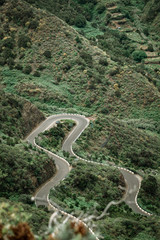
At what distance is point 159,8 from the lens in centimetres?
13025

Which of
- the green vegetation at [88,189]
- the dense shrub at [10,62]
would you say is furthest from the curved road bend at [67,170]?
the dense shrub at [10,62]

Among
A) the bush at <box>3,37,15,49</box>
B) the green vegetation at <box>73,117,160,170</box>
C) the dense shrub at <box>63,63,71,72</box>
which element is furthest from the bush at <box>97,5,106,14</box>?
the green vegetation at <box>73,117,160,170</box>

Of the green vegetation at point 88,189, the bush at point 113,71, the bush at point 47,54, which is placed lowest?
the green vegetation at point 88,189

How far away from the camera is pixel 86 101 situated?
75.1 meters

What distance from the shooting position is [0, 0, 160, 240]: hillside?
32.7 metres

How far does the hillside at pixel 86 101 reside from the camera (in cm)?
3272

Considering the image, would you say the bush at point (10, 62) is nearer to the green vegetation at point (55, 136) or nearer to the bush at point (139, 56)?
the green vegetation at point (55, 136)

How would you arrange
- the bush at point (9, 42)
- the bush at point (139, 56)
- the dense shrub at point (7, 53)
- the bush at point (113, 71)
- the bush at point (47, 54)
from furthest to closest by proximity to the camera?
the bush at point (139, 56) < the bush at point (47, 54) < the bush at point (113, 71) < the bush at point (9, 42) < the dense shrub at point (7, 53)

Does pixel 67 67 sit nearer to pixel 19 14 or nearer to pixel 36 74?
pixel 36 74

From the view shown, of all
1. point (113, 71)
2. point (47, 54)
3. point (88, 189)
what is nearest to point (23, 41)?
point (47, 54)

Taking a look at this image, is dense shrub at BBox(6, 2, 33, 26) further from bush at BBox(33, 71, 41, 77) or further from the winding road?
the winding road

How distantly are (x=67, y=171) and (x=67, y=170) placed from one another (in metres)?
0.29

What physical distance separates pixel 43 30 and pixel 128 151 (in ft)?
137

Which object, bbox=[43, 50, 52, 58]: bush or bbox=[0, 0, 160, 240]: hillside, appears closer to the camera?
bbox=[0, 0, 160, 240]: hillside
